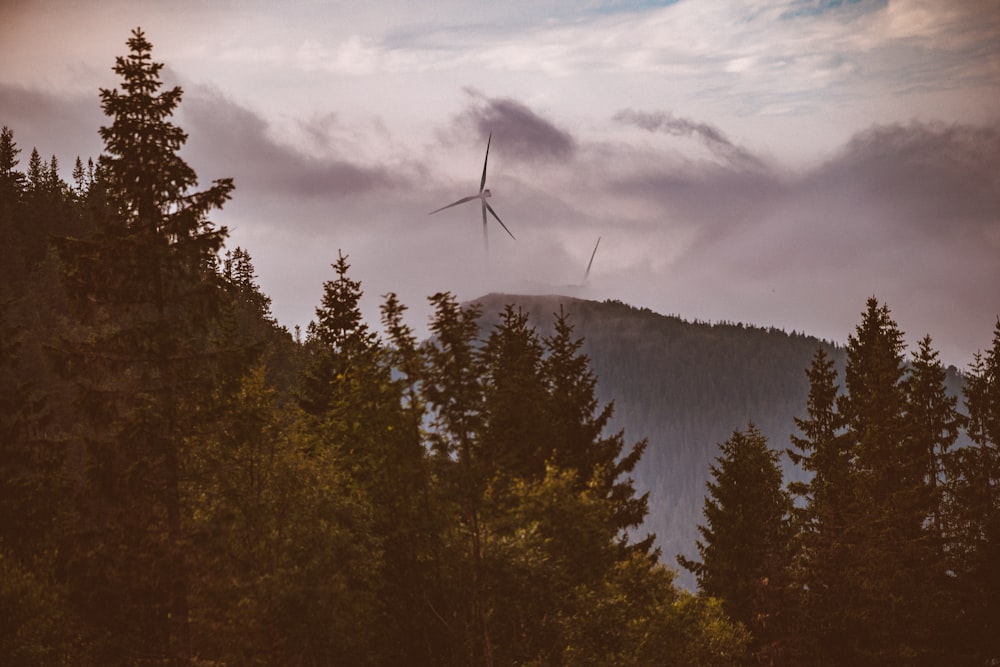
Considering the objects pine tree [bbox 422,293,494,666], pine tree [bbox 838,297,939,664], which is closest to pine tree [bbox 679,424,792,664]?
pine tree [bbox 838,297,939,664]

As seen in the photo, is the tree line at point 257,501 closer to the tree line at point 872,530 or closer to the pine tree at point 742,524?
the tree line at point 872,530

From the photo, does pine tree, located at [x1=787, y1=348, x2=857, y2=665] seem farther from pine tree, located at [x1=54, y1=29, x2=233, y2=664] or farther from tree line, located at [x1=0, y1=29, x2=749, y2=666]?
pine tree, located at [x1=54, y1=29, x2=233, y2=664]

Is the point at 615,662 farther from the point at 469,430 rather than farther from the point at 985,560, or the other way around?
the point at 985,560

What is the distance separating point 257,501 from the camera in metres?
25.9

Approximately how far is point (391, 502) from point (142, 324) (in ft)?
37.1

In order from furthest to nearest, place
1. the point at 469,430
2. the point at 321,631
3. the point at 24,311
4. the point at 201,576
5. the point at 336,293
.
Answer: the point at 24,311, the point at 336,293, the point at 469,430, the point at 321,631, the point at 201,576

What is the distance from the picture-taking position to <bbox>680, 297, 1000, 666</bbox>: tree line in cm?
4025

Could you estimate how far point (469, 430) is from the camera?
28266 millimetres

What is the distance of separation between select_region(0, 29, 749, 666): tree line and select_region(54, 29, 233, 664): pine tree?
56 mm

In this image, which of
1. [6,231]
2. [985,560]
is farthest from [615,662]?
[6,231]

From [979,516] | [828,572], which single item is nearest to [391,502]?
[828,572]

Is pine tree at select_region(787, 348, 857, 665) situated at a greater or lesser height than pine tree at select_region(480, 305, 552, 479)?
lesser

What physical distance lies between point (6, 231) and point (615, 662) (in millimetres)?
98578

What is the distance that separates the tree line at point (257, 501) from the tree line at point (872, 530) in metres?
6.02
